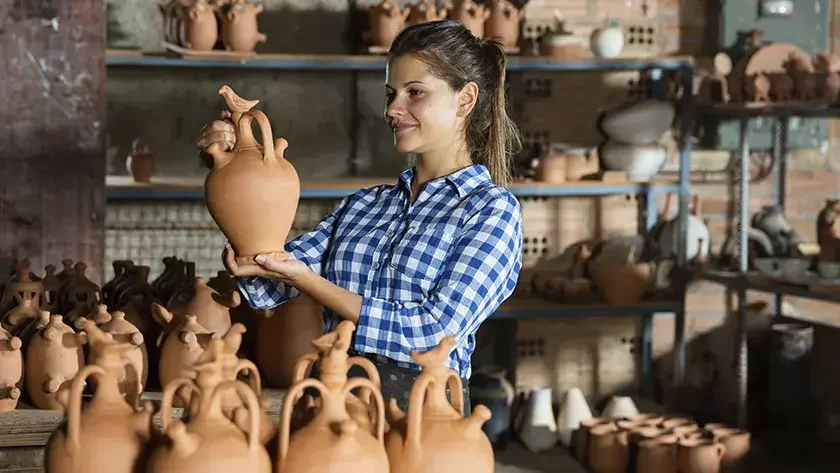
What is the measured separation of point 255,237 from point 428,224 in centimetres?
32

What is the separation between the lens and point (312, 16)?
192 inches

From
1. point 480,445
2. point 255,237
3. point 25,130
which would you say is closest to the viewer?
point 480,445

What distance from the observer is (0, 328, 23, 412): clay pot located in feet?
8.58

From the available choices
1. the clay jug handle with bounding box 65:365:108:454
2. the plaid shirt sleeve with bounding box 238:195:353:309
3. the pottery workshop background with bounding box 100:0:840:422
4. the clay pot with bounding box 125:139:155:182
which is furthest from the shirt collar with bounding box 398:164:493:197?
the pottery workshop background with bounding box 100:0:840:422

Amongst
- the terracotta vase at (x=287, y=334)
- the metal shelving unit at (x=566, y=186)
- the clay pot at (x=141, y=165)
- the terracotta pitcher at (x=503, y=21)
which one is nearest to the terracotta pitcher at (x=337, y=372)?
the terracotta vase at (x=287, y=334)

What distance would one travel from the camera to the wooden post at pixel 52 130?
3.74 m

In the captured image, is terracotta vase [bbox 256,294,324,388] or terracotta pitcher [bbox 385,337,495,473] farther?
terracotta vase [bbox 256,294,324,388]

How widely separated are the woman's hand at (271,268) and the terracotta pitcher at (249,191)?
2 centimetres

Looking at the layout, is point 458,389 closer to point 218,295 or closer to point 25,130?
point 218,295

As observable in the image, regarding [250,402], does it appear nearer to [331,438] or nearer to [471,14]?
[331,438]

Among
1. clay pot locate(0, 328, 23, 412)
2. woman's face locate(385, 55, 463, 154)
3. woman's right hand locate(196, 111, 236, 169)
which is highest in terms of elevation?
woman's face locate(385, 55, 463, 154)

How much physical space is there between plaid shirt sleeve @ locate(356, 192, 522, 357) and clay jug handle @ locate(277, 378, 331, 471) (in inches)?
16.6

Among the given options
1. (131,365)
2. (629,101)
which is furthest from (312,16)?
(131,365)

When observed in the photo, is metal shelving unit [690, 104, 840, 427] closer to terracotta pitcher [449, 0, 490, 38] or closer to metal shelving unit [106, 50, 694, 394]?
metal shelving unit [106, 50, 694, 394]
